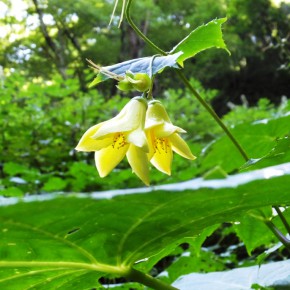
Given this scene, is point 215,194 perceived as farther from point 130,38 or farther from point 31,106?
point 130,38

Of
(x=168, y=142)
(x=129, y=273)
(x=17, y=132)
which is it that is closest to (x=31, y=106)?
(x=17, y=132)

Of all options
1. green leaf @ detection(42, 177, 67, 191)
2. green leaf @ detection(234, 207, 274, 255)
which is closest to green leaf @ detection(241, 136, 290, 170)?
green leaf @ detection(234, 207, 274, 255)

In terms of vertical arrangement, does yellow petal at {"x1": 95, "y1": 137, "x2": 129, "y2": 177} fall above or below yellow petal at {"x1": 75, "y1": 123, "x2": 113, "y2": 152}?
below

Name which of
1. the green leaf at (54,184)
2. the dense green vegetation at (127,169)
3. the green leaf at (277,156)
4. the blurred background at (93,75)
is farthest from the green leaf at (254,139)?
the green leaf at (54,184)

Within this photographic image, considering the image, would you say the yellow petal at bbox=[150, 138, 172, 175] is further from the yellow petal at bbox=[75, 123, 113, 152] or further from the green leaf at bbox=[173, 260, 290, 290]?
the green leaf at bbox=[173, 260, 290, 290]

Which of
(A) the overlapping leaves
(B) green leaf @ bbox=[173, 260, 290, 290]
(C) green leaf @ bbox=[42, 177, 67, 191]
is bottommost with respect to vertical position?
(B) green leaf @ bbox=[173, 260, 290, 290]

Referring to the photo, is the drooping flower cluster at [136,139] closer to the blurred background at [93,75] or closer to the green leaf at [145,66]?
the green leaf at [145,66]

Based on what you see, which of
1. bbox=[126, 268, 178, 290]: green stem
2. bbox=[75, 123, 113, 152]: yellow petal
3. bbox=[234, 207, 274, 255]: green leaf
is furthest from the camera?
bbox=[234, 207, 274, 255]: green leaf
